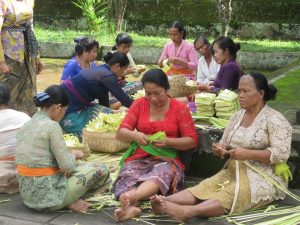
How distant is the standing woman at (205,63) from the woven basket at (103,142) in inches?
72.8

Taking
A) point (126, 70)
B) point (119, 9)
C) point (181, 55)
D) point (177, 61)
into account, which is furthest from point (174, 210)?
point (119, 9)

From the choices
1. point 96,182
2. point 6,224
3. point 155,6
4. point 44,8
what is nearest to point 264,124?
point 96,182

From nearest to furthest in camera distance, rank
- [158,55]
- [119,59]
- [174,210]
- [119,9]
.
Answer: [174,210]
[119,59]
[158,55]
[119,9]

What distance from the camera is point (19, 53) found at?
19.4 ft

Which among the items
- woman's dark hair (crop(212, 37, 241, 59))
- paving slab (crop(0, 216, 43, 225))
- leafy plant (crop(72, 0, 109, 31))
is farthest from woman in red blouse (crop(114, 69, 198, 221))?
leafy plant (crop(72, 0, 109, 31))

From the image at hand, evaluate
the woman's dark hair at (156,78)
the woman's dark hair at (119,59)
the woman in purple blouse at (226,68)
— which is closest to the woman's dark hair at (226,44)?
the woman in purple blouse at (226,68)

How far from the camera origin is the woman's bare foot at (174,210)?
383 cm

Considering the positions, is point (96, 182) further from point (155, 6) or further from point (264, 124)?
point (155, 6)

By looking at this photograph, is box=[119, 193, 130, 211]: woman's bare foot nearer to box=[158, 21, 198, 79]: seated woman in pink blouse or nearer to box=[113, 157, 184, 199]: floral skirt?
box=[113, 157, 184, 199]: floral skirt

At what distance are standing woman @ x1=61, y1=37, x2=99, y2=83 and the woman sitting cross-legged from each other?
258cm

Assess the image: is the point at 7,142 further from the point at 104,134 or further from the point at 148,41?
the point at 148,41

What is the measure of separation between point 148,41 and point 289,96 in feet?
28.6

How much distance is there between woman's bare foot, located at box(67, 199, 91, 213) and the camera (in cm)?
419

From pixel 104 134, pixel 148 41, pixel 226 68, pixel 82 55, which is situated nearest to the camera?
pixel 104 134
